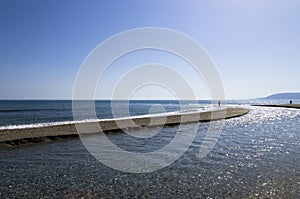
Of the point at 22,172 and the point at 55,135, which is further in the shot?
the point at 55,135

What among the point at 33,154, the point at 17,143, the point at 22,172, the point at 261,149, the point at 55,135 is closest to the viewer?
the point at 22,172

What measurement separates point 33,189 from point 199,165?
7806 mm

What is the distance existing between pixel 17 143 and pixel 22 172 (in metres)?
8.89

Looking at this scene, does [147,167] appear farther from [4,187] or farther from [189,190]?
[4,187]

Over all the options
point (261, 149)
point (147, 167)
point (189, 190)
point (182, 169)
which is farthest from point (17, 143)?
point (261, 149)

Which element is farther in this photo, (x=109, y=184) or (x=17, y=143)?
(x=17, y=143)

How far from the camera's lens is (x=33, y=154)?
16344mm

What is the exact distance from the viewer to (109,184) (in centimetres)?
1026

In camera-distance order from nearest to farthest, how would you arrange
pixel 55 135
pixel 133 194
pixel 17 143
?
1. pixel 133 194
2. pixel 17 143
3. pixel 55 135

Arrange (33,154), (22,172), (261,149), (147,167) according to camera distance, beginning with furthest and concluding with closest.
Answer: (261,149) → (33,154) → (147,167) → (22,172)

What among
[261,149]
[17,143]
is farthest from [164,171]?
[17,143]

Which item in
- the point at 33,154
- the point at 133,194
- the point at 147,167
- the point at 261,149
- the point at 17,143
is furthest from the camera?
the point at 17,143

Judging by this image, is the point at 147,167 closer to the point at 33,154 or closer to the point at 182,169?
the point at 182,169

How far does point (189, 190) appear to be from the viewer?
369 inches
